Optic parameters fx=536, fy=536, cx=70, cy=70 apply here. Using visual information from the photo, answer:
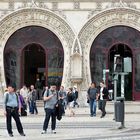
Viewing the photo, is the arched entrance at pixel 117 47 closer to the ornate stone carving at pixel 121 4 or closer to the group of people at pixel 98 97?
the ornate stone carving at pixel 121 4

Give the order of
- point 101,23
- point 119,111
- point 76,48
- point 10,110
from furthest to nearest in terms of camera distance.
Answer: point 101,23 < point 76,48 < point 119,111 < point 10,110

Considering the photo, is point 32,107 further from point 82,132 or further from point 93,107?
point 82,132

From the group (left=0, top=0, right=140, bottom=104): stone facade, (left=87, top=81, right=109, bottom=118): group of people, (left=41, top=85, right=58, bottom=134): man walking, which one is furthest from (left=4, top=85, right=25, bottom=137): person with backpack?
(left=0, top=0, right=140, bottom=104): stone facade

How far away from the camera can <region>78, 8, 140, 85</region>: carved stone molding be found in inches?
1542

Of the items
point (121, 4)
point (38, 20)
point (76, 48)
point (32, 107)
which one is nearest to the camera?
point (32, 107)

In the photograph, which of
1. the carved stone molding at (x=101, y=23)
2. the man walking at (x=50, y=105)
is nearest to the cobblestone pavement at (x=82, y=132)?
the man walking at (x=50, y=105)

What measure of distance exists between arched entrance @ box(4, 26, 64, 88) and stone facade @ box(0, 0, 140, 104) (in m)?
0.70

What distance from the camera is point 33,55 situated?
4059 centimetres

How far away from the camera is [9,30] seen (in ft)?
130

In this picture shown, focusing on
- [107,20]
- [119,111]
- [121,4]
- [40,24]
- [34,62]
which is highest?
[121,4]

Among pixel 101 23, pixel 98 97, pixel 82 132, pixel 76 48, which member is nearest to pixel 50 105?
pixel 82 132

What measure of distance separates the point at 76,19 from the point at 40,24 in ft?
8.96

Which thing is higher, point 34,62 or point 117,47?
point 117,47

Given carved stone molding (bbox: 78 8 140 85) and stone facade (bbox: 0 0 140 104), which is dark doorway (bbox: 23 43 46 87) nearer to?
stone facade (bbox: 0 0 140 104)
